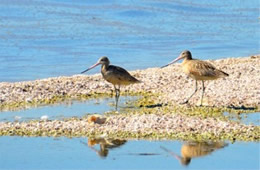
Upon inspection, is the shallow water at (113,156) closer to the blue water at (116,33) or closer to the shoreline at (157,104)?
the shoreline at (157,104)

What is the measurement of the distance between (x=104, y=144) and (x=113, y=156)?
72cm

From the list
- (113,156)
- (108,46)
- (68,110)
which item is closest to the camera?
(113,156)

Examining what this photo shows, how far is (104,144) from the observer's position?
43.4ft

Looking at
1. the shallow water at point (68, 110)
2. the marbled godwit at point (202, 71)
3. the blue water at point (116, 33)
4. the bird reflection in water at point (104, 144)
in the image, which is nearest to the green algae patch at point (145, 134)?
the bird reflection in water at point (104, 144)

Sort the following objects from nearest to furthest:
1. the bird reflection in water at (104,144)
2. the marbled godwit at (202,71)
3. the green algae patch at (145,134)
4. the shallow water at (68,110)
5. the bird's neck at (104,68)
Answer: the bird reflection in water at (104,144)
the green algae patch at (145,134)
the shallow water at (68,110)
the marbled godwit at (202,71)
the bird's neck at (104,68)

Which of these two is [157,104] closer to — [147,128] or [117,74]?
[117,74]

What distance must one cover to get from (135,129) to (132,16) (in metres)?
22.6

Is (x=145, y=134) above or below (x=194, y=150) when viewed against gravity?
above

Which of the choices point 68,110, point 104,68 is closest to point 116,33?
point 104,68

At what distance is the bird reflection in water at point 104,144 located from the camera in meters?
12.8

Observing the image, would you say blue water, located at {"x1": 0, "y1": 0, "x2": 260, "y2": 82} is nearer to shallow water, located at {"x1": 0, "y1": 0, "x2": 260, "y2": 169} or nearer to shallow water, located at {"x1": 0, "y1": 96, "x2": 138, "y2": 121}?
shallow water, located at {"x1": 0, "y1": 0, "x2": 260, "y2": 169}

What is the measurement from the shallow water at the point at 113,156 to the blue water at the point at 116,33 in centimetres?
957

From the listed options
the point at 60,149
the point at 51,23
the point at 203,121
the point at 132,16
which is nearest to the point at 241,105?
the point at 203,121

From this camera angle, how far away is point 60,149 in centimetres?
1294
